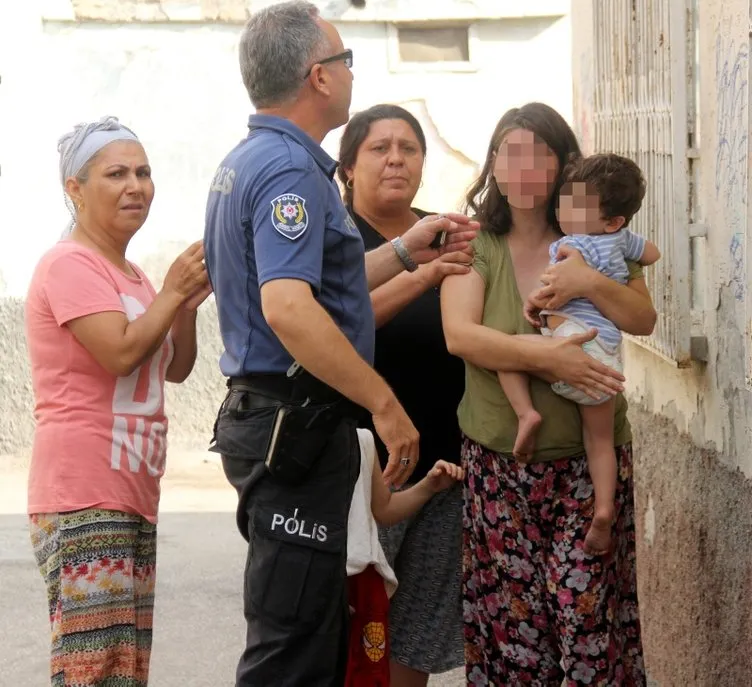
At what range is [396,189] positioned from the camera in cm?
405

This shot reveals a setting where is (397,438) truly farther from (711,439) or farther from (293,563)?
(711,439)

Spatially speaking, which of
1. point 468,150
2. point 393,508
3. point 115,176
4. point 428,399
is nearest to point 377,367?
point 428,399

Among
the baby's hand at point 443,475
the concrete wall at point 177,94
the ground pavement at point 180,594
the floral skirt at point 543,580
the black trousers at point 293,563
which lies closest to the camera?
the black trousers at point 293,563

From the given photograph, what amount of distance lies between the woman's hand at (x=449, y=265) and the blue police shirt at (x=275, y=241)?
0.41 meters

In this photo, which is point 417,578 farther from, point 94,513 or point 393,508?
point 94,513

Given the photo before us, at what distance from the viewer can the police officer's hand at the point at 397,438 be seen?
10.2ft

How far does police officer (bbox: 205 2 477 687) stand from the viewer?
312 centimetres

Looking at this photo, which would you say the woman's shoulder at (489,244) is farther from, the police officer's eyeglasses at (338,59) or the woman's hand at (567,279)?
the police officer's eyeglasses at (338,59)

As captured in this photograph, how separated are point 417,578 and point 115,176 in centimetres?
146

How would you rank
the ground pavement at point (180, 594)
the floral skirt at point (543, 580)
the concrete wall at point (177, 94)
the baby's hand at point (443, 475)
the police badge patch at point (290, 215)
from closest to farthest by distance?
the police badge patch at point (290, 215) < the floral skirt at point (543, 580) < the baby's hand at point (443, 475) < the ground pavement at point (180, 594) < the concrete wall at point (177, 94)

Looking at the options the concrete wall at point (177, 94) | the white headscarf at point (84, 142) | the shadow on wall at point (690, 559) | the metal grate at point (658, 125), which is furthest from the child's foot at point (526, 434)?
the concrete wall at point (177, 94)

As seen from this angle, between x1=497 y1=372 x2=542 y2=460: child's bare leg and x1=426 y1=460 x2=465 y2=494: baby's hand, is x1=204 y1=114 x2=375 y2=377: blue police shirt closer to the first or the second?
x1=497 y1=372 x2=542 y2=460: child's bare leg

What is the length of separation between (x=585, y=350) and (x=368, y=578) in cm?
82

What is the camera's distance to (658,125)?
438 centimetres
